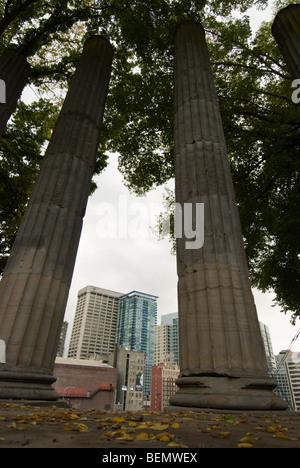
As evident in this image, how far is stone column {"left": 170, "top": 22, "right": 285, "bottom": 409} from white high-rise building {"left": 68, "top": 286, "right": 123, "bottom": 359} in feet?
507

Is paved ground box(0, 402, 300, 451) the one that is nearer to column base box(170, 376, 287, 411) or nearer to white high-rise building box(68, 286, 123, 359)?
column base box(170, 376, 287, 411)

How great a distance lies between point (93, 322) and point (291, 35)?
165 m

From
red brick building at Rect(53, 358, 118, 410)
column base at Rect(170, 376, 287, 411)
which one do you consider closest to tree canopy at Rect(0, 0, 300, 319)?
column base at Rect(170, 376, 287, 411)

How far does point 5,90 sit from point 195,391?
1147 centimetres

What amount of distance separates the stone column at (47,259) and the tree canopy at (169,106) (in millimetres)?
7057

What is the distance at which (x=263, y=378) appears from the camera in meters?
4.68

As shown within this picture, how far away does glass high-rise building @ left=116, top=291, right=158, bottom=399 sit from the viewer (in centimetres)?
17512

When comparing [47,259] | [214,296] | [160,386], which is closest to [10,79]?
[47,259]

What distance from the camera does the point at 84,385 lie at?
193ft

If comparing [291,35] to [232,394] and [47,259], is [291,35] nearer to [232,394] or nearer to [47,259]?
[47,259]

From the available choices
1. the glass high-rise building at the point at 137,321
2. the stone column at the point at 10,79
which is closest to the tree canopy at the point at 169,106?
the stone column at the point at 10,79

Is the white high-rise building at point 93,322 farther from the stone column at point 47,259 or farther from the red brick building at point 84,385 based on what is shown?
the stone column at point 47,259

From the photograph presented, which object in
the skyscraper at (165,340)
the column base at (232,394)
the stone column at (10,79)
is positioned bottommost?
the column base at (232,394)

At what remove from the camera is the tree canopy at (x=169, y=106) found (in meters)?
12.8
